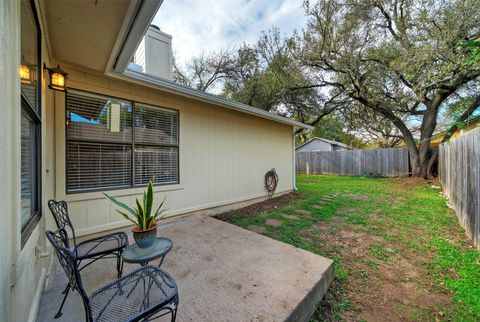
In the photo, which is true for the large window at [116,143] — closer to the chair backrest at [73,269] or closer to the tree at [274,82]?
the chair backrest at [73,269]

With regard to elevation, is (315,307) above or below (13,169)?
below

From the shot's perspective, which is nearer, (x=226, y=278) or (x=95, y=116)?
(x=226, y=278)

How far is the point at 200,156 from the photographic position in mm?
4461

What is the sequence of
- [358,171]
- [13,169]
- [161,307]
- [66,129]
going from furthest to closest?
1. [358,171]
2. [66,129]
3. [161,307]
4. [13,169]

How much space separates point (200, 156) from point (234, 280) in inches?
112

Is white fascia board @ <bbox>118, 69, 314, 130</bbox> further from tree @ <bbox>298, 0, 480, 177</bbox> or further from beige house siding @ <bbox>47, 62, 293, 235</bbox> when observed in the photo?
tree @ <bbox>298, 0, 480, 177</bbox>

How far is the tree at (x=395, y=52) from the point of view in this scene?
6.00 meters

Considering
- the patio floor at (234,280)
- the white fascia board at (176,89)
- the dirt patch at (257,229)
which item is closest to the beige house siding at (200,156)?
the white fascia board at (176,89)

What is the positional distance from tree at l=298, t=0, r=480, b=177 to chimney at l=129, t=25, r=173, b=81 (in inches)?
240

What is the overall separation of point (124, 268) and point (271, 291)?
1.67 metres

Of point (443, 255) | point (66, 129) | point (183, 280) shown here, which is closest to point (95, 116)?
point (66, 129)

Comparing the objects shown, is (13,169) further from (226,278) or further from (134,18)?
(226,278)

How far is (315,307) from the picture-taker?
6.40ft

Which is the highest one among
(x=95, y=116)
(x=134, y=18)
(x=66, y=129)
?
(x=134, y=18)
